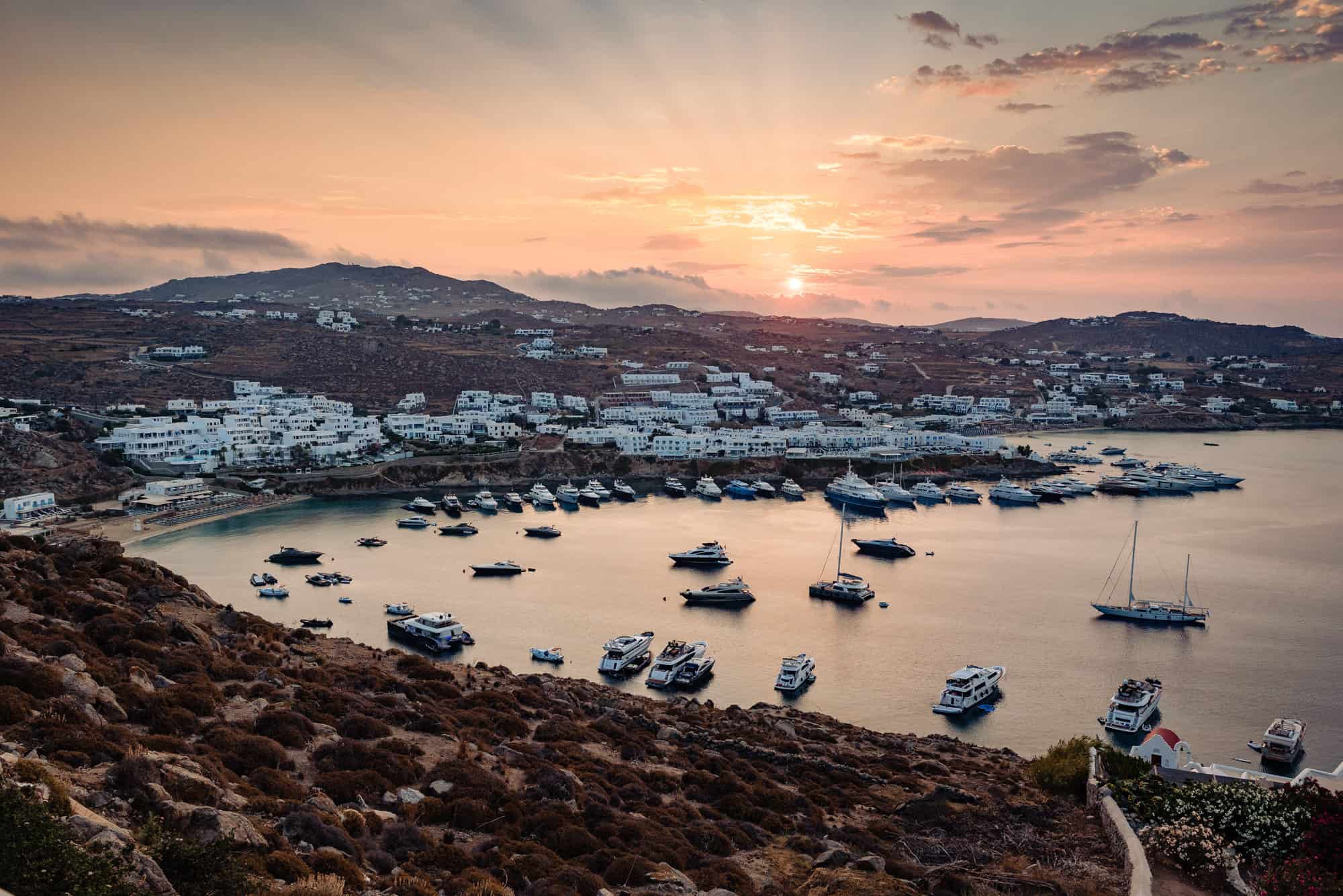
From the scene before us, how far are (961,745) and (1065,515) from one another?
111 feet

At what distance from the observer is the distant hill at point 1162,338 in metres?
158

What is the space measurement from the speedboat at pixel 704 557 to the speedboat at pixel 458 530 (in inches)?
415

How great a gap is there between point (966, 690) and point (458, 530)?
26506 millimetres

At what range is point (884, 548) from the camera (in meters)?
39.1

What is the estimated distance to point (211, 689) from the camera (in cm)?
1198

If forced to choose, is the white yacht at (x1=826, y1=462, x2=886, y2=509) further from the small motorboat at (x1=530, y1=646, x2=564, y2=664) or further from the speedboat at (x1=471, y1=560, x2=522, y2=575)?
the small motorboat at (x1=530, y1=646, x2=564, y2=664)

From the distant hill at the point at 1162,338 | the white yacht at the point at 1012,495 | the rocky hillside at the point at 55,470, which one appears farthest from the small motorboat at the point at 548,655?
the distant hill at the point at 1162,338

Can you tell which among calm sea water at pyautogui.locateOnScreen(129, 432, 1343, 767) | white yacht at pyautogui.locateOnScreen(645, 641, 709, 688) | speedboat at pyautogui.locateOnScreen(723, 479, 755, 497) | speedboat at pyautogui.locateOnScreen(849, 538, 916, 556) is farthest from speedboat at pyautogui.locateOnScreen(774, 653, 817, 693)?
speedboat at pyautogui.locateOnScreen(723, 479, 755, 497)

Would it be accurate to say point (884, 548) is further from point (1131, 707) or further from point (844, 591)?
point (1131, 707)

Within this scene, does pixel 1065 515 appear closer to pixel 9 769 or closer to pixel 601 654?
pixel 601 654

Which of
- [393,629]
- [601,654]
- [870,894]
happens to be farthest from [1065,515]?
[870,894]

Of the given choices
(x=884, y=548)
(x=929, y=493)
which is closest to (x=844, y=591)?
(x=884, y=548)

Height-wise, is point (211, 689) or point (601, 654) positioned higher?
→ point (211, 689)

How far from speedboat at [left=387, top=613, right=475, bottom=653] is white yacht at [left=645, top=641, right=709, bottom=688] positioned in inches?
229
